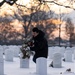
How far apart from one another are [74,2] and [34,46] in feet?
20.5

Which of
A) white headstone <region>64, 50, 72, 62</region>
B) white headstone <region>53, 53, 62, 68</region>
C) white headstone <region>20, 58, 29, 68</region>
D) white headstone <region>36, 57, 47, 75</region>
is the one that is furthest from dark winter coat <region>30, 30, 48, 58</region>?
white headstone <region>64, 50, 72, 62</region>

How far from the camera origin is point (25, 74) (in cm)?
1174

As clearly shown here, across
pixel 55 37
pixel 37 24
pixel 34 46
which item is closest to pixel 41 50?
pixel 34 46

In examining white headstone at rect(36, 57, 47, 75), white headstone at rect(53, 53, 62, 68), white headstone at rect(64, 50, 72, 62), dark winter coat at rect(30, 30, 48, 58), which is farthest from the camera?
white headstone at rect(64, 50, 72, 62)

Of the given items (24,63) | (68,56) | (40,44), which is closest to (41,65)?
(40,44)

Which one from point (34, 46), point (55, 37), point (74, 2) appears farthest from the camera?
point (55, 37)

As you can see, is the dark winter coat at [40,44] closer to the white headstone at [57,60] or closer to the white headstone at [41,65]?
the white headstone at [41,65]

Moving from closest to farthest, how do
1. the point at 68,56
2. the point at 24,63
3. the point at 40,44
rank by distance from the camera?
1. the point at 40,44
2. the point at 24,63
3. the point at 68,56

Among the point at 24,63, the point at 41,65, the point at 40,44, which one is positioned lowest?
the point at 24,63

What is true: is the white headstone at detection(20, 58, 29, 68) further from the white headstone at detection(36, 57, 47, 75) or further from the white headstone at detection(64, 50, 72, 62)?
the white headstone at detection(64, 50, 72, 62)

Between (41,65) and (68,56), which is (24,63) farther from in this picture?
(68,56)

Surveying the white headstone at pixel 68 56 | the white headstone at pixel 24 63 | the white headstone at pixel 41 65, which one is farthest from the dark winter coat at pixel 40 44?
the white headstone at pixel 68 56

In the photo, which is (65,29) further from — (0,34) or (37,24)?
(0,34)

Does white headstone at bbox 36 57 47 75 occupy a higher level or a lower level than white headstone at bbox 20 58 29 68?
higher
